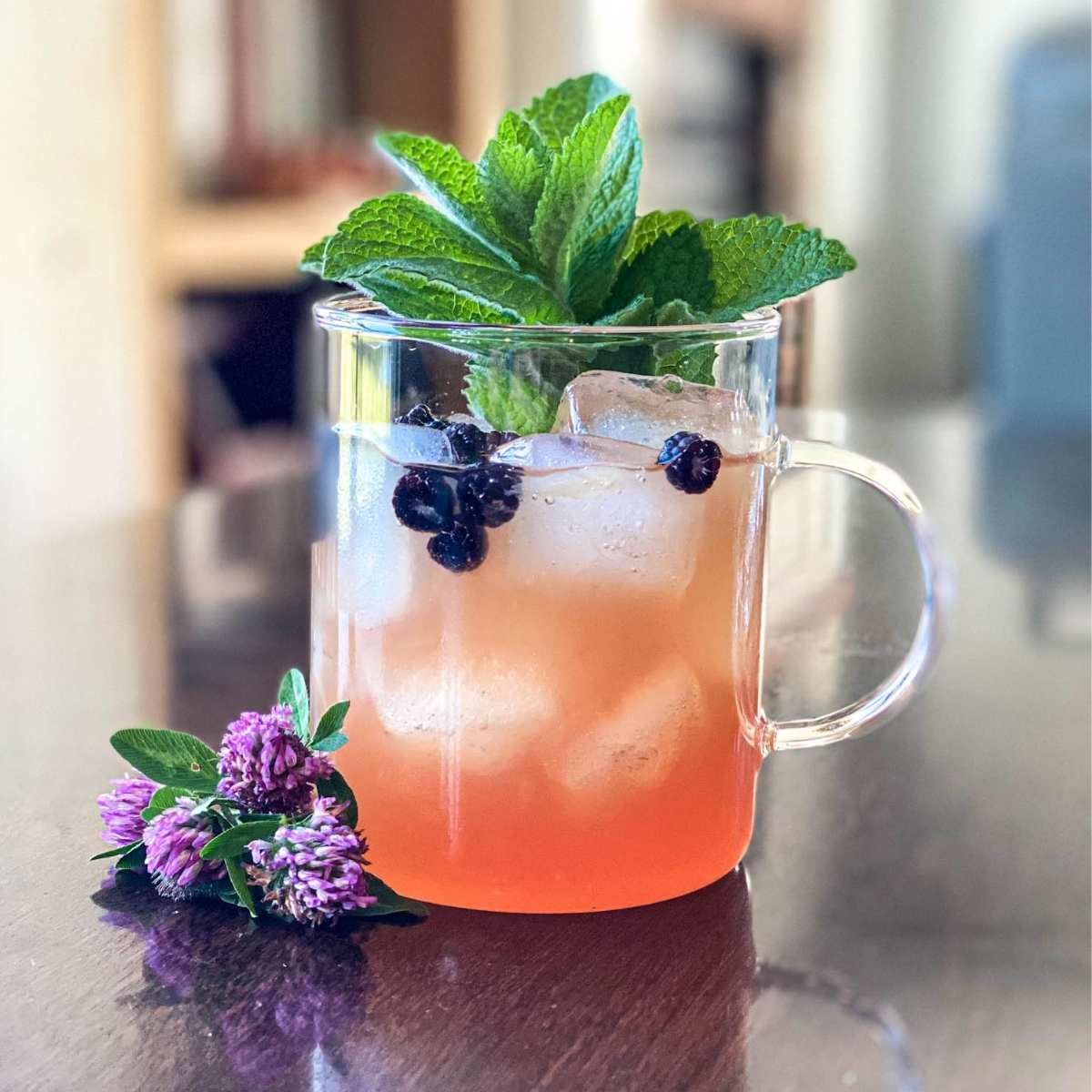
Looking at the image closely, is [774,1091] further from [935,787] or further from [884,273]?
[884,273]

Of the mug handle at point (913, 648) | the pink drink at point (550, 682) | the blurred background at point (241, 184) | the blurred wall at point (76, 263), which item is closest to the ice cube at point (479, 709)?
the pink drink at point (550, 682)

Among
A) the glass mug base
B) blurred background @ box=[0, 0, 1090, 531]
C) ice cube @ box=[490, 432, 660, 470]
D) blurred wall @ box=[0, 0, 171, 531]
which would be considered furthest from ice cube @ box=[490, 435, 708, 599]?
blurred wall @ box=[0, 0, 171, 531]

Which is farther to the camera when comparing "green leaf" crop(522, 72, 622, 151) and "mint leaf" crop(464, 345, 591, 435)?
"green leaf" crop(522, 72, 622, 151)

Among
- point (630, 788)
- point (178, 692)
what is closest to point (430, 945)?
point (630, 788)

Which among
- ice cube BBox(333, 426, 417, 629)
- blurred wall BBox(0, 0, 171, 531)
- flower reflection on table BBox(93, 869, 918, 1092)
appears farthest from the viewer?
blurred wall BBox(0, 0, 171, 531)

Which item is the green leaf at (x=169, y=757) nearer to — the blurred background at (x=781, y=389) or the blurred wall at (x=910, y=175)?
the blurred background at (x=781, y=389)

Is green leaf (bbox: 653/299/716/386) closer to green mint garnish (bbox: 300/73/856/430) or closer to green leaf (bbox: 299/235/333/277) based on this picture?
green mint garnish (bbox: 300/73/856/430)

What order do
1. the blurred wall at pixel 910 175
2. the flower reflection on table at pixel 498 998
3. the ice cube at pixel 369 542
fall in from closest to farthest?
the flower reflection on table at pixel 498 998 < the ice cube at pixel 369 542 < the blurred wall at pixel 910 175
